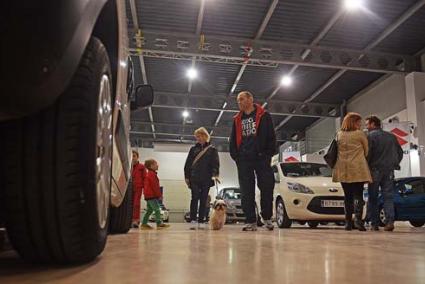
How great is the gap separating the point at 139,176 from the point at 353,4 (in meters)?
5.70

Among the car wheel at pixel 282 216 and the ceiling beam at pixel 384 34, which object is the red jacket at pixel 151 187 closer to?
the car wheel at pixel 282 216

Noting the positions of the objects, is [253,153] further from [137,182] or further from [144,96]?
[137,182]

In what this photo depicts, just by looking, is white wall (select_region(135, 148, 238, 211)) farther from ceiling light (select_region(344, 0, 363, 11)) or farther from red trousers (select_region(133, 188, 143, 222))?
red trousers (select_region(133, 188, 143, 222))

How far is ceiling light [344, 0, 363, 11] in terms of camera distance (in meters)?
9.62

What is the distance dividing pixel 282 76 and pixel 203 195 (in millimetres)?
8552

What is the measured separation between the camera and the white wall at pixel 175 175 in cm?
2122

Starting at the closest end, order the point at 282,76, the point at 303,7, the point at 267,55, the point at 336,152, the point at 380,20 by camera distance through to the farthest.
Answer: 1. the point at 336,152
2. the point at 303,7
3. the point at 380,20
4. the point at 267,55
5. the point at 282,76

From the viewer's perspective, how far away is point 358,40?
11.8m

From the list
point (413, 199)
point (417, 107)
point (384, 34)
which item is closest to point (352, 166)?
point (413, 199)

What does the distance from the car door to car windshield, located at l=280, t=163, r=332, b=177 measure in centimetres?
194

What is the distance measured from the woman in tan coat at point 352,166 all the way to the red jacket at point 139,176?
3.05 m

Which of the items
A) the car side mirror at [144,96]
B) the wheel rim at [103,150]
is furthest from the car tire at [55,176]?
the car side mirror at [144,96]

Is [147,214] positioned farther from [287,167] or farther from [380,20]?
[380,20]

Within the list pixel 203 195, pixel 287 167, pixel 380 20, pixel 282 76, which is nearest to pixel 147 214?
pixel 203 195
